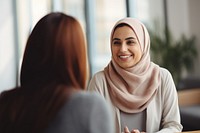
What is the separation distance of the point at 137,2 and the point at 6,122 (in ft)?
14.0

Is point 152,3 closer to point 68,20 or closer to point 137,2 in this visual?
point 137,2

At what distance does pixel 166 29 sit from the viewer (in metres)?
4.82

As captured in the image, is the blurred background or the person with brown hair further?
the blurred background

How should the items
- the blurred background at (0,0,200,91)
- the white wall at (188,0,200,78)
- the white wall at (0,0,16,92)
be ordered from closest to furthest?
the white wall at (0,0,16,92)
the blurred background at (0,0,200,91)
the white wall at (188,0,200,78)

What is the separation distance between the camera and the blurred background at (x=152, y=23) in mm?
4680

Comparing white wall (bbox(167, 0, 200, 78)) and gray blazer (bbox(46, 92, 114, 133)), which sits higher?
white wall (bbox(167, 0, 200, 78))

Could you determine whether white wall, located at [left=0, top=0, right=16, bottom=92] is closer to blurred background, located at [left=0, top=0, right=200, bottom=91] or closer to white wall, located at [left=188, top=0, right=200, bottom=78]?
blurred background, located at [left=0, top=0, right=200, bottom=91]

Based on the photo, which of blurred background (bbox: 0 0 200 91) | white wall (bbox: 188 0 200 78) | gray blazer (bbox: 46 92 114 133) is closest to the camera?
gray blazer (bbox: 46 92 114 133)

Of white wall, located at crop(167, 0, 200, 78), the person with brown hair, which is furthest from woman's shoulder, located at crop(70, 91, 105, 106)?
white wall, located at crop(167, 0, 200, 78)

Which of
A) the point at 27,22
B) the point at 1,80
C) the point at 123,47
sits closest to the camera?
the point at 123,47

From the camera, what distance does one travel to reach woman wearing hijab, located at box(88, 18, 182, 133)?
1652 millimetres

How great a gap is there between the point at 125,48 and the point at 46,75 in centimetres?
77

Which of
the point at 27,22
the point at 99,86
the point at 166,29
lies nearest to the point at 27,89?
the point at 99,86

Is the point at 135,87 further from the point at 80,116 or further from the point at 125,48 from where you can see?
the point at 80,116
